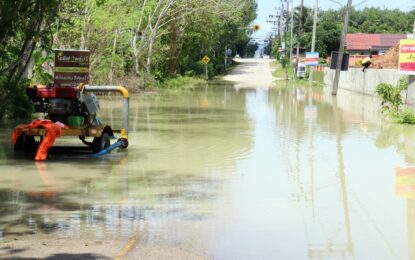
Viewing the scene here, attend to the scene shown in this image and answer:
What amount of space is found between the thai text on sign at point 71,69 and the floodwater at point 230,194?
2.06 meters

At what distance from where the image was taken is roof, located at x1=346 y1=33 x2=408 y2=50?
105812 mm

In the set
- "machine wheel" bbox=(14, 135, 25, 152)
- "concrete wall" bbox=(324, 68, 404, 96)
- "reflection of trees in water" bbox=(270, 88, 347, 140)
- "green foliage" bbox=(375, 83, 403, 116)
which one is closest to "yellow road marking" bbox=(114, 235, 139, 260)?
"machine wheel" bbox=(14, 135, 25, 152)

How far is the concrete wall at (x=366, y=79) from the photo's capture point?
36769 millimetres

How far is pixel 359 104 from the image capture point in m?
34.3

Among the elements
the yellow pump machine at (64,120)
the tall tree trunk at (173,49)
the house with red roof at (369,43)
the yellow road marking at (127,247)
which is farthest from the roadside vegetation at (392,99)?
the house with red roof at (369,43)

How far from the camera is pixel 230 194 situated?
1080 centimetres

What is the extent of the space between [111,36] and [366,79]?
58.7ft

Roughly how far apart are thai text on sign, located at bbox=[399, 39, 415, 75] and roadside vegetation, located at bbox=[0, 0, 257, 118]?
11355 mm

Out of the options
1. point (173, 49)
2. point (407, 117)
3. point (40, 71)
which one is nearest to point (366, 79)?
point (173, 49)

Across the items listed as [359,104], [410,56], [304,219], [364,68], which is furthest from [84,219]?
[364,68]

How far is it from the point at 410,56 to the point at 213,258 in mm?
19284

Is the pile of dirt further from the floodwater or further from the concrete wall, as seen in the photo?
the floodwater

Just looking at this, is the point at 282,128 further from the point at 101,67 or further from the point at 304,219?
the point at 101,67

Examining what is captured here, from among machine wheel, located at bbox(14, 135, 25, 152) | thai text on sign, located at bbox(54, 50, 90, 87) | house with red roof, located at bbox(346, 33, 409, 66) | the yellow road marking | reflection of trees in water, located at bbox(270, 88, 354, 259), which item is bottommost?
reflection of trees in water, located at bbox(270, 88, 354, 259)
